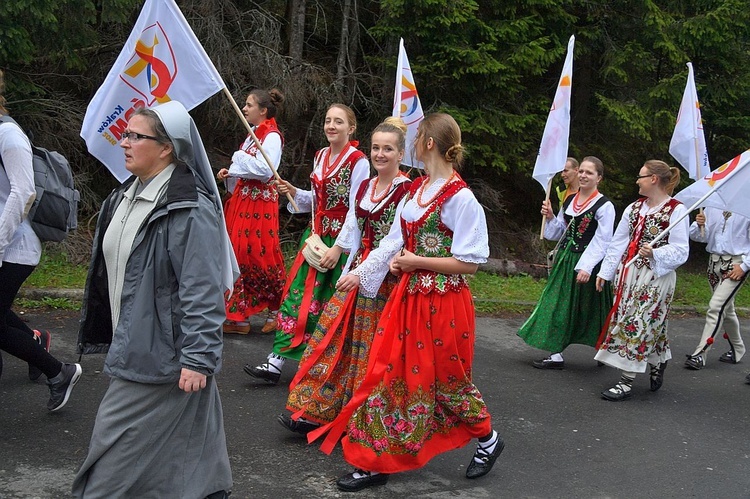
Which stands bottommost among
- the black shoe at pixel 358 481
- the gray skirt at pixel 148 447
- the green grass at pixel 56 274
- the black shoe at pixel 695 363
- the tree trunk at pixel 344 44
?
the black shoe at pixel 358 481

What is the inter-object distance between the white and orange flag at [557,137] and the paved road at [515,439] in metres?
1.64

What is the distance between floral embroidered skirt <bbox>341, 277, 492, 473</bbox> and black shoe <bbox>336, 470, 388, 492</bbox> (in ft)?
0.36

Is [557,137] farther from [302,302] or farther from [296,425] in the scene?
[296,425]

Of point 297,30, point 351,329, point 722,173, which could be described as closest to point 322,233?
point 351,329

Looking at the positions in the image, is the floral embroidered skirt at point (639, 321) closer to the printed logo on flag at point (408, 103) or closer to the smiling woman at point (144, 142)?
the printed logo on flag at point (408, 103)

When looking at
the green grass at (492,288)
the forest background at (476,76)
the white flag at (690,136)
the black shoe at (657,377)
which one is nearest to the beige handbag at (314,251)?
the black shoe at (657,377)

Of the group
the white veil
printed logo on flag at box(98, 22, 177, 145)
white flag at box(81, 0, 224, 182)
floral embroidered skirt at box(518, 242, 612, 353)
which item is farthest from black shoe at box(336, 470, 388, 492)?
floral embroidered skirt at box(518, 242, 612, 353)

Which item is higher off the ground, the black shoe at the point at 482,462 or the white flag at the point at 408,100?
the white flag at the point at 408,100

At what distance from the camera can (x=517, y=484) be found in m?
4.35

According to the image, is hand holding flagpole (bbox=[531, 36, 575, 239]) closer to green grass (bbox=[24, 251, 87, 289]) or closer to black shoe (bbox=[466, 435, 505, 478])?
black shoe (bbox=[466, 435, 505, 478])

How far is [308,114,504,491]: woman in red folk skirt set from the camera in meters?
4.00

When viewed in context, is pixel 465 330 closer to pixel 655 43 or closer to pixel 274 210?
pixel 274 210

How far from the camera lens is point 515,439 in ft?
16.5

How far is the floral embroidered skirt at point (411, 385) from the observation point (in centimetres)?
402
